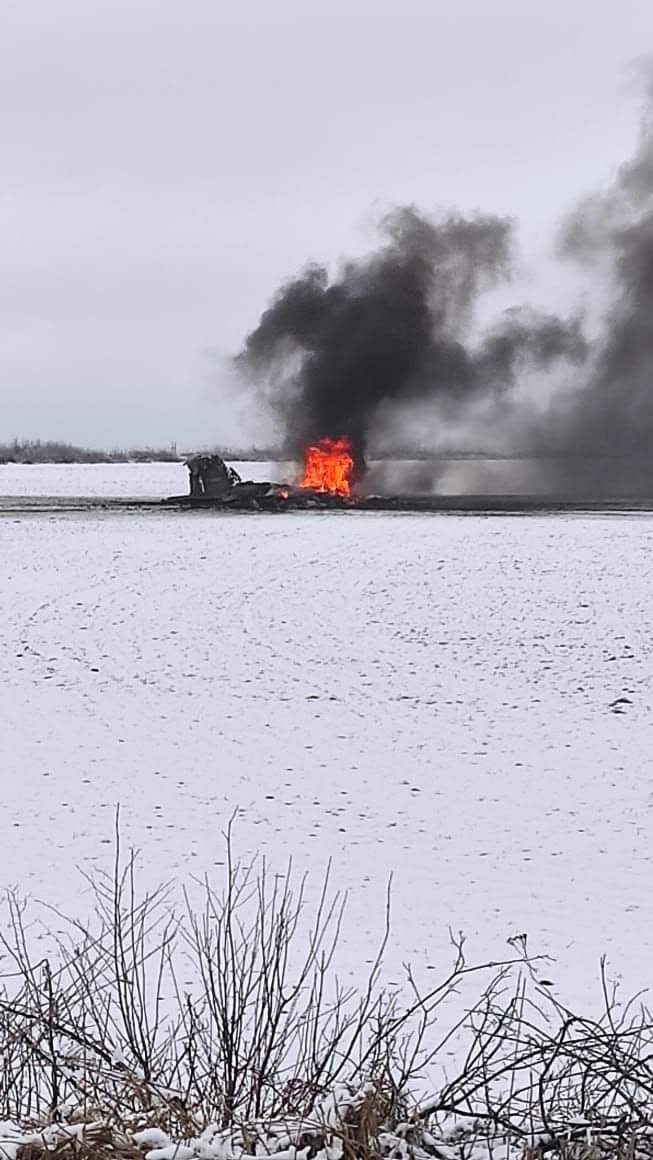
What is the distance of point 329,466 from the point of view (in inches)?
2026

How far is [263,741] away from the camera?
13.3 metres

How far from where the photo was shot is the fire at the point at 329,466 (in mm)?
51344

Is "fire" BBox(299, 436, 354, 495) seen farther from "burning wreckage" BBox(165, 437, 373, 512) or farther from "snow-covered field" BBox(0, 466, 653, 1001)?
"snow-covered field" BBox(0, 466, 653, 1001)

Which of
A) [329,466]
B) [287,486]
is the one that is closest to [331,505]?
[287,486]

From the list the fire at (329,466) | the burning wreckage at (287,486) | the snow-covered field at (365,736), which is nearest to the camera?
the snow-covered field at (365,736)

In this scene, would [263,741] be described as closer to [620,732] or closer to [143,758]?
[143,758]

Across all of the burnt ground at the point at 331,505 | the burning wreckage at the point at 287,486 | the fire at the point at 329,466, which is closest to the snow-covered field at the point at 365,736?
the burnt ground at the point at 331,505

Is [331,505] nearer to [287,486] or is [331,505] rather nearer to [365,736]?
[287,486]

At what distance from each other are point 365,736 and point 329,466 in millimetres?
38603

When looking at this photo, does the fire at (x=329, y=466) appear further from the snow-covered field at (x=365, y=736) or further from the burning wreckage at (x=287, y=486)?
the snow-covered field at (x=365, y=736)

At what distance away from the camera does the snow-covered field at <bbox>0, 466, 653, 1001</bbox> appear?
29.9ft

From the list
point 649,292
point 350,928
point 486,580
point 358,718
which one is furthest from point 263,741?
point 649,292

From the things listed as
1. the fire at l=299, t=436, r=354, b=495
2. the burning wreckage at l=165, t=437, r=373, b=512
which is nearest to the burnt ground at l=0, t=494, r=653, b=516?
the burning wreckage at l=165, t=437, r=373, b=512

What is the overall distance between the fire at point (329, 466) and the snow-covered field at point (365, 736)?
81.3 feet
